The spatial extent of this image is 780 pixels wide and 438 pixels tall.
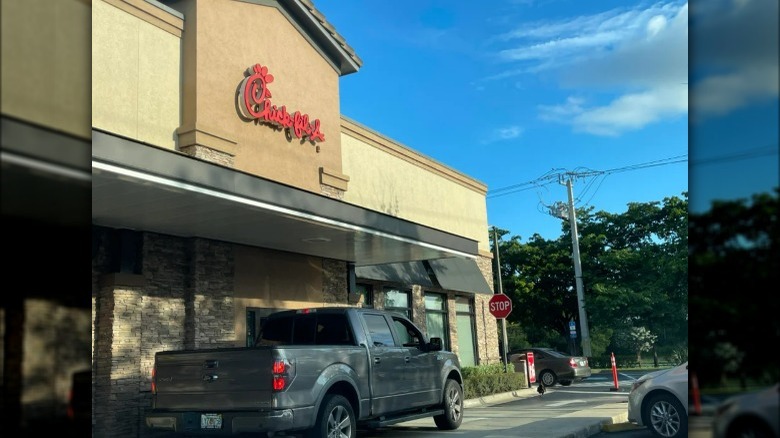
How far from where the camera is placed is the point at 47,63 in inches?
119

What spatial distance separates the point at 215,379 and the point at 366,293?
10.7 metres

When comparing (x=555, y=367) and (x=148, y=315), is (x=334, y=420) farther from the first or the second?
(x=555, y=367)

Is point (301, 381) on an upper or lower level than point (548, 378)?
upper

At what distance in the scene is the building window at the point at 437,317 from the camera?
2152 centimetres

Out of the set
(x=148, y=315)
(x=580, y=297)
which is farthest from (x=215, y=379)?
(x=580, y=297)

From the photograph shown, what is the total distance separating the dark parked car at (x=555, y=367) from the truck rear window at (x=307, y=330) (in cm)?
1524

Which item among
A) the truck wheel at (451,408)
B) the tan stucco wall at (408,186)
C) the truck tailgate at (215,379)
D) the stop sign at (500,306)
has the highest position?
the tan stucco wall at (408,186)

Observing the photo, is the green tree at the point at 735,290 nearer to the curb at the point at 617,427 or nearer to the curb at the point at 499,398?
the curb at the point at 617,427

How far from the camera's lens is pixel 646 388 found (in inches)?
372

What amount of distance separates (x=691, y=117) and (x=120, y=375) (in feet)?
35.3

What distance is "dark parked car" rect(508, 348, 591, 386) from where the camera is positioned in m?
24.5

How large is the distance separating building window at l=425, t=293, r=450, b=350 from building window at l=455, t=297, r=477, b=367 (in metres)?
0.91

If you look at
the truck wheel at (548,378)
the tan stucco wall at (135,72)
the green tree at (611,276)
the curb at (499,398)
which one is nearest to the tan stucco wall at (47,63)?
the tan stucco wall at (135,72)

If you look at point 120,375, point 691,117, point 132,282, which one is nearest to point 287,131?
point 132,282
